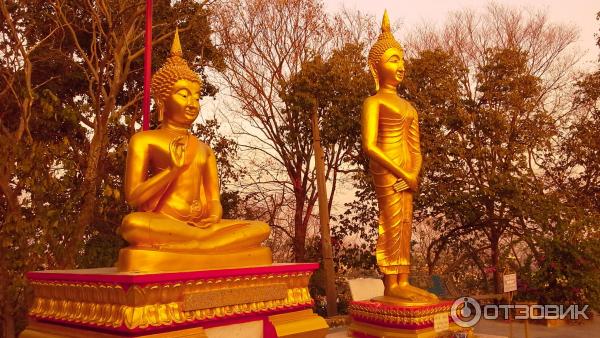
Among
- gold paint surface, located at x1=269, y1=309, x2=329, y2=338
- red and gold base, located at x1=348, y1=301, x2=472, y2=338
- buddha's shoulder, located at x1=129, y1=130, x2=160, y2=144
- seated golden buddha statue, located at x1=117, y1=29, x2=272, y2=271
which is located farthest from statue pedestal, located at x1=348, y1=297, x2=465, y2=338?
buddha's shoulder, located at x1=129, y1=130, x2=160, y2=144

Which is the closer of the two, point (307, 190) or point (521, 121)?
point (521, 121)

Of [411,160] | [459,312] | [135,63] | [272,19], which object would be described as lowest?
[459,312]

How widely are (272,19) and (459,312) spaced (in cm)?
915

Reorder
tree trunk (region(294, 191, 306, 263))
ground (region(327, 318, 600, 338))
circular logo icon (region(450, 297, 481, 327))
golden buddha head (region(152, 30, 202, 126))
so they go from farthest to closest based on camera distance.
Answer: tree trunk (region(294, 191, 306, 263)) < ground (region(327, 318, 600, 338)) < circular logo icon (region(450, 297, 481, 327)) < golden buddha head (region(152, 30, 202, 126))

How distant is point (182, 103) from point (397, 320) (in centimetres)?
293

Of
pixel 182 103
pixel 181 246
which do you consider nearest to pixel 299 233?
pixel 182 103

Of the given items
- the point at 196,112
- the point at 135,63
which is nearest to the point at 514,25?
the point at 135,63

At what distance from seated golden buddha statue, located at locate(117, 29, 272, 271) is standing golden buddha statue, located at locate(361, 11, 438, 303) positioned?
1630 millimetres

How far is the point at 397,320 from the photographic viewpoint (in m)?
5.15

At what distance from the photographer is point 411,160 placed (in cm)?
578

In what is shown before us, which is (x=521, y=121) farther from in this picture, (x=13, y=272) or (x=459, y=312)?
(x=13, y=272)

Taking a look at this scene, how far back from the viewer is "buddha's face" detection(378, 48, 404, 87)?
575cm

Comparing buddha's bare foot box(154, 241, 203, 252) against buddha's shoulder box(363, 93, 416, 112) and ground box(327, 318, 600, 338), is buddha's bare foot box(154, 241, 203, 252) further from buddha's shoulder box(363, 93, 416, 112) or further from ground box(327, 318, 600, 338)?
ground box(327, 318, 600, 338)

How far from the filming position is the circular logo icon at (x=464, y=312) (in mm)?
5477
